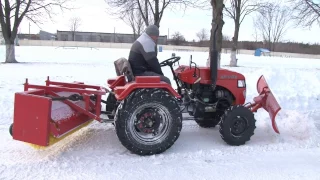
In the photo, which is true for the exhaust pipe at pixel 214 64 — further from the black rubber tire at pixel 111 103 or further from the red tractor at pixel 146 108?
the black rubber tire at pixel 111 103

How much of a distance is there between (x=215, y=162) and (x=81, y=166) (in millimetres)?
1615

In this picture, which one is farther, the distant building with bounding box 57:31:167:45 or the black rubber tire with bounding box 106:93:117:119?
the distant building with bounding box 57:31:167:45

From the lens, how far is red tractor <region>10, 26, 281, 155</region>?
12.6ft

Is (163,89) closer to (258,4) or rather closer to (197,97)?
(197,97)

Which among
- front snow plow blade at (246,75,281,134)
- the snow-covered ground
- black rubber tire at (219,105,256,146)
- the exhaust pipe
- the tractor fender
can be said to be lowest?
the snow-covered ground

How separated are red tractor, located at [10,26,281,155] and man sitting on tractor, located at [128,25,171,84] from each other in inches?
5.7

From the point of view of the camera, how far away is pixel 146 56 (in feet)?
15.0

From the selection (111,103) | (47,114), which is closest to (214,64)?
(111,103)

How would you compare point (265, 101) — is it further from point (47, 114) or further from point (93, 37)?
point (93, 37)

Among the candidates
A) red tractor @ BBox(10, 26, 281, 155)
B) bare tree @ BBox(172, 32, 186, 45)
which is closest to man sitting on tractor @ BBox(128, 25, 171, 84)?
red tractor @ BBox(10, 26, 281, 155)

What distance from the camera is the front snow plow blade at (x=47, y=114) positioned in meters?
3.81

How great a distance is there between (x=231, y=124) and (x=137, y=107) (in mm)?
1390

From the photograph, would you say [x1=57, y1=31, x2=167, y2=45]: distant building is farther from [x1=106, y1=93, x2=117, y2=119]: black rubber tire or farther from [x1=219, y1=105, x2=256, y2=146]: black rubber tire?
[x1=219, y1=105, x2=256, y2=146]: black rubber tire

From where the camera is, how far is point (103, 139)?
15.8 ft
